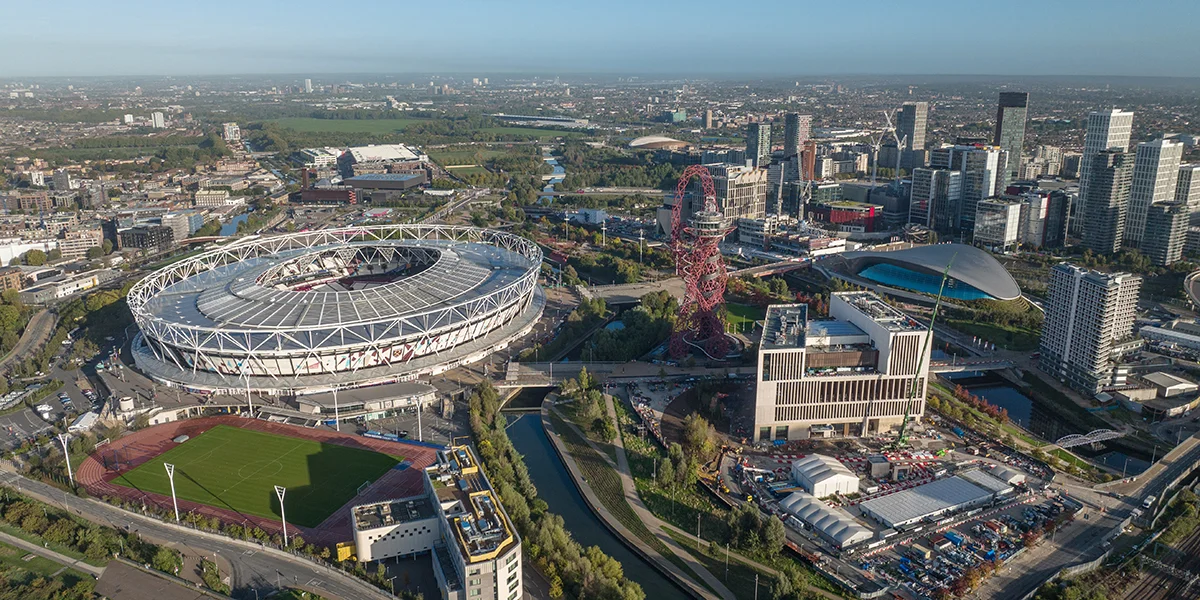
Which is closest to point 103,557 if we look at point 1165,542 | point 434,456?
point 434,456

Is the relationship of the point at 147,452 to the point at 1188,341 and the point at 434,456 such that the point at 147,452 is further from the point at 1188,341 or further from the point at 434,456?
the point at 1188,341

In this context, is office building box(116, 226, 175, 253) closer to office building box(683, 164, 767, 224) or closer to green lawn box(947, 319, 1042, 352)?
office building box(683, 164, 767, 224)

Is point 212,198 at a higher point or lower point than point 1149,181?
lower

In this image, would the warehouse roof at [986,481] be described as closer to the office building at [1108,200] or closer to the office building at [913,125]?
the office building at [1108,200]

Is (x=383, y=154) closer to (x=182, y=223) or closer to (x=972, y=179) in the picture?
(x=182, y=223)

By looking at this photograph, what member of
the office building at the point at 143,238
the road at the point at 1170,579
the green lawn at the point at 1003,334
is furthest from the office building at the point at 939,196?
the office building at the point at 143,238

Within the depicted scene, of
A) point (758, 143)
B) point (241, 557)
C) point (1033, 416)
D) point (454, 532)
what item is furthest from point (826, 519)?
point (758, 143)

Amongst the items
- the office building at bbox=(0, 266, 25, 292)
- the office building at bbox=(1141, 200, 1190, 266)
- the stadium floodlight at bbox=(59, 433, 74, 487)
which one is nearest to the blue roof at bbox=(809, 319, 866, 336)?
the stadium floodlight at bbox=(59, 433, 74, 487)
